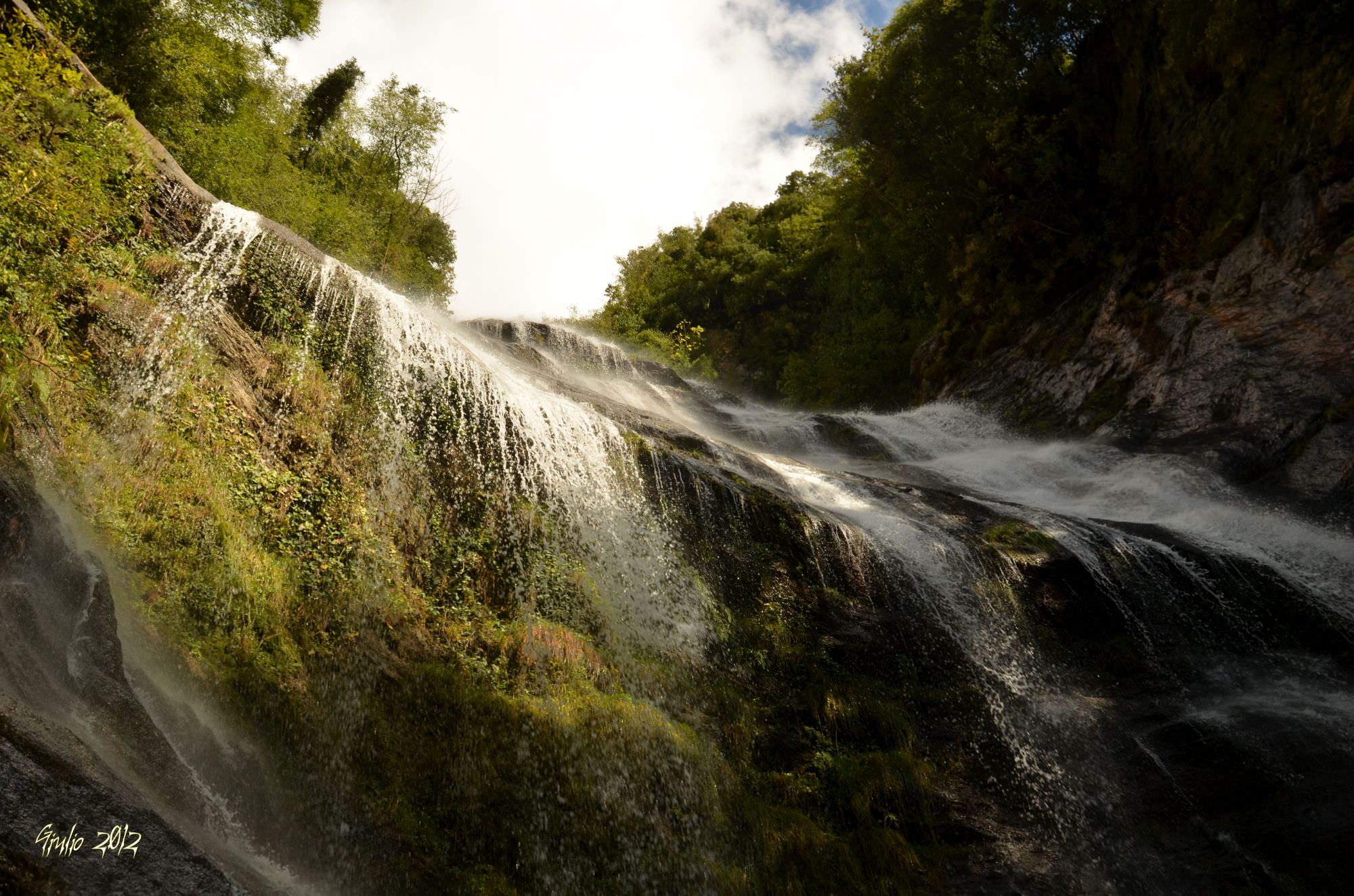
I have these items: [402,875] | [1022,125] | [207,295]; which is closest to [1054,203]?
[1022,125]

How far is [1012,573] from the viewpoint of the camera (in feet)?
27.0

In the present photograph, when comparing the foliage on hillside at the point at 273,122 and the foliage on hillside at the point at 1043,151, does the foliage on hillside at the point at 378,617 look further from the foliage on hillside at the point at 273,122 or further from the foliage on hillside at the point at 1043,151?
the foliage on hillside at the point at 1043,151

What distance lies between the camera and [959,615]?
787 cm

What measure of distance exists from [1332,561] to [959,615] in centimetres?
454

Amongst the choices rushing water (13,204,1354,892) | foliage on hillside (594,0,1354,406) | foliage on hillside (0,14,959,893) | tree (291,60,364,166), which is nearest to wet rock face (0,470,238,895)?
foliage on hillside (0,14,959,893)

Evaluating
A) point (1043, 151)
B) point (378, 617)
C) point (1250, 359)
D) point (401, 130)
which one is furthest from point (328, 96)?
point (1250, 359)

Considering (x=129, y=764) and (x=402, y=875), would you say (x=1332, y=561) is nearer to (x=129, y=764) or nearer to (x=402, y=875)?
(x=402, y=875)

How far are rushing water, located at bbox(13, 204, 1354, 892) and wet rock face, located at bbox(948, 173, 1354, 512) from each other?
37.1 inches

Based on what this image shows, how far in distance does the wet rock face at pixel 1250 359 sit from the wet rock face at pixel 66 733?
39.4 feet

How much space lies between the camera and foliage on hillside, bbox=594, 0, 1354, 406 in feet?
38.3

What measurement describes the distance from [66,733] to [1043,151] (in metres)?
18.0

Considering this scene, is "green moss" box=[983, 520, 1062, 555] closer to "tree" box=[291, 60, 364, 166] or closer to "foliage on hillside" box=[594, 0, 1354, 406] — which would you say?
"foliage on hillside" box=[594, 0, 1354, 406]

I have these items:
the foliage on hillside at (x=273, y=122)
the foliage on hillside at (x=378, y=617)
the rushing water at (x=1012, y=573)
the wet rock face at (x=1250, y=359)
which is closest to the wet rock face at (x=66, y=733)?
the foliage on hillside at (x=378, y=617)

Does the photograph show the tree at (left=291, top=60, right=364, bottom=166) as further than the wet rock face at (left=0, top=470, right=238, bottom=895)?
Yes
